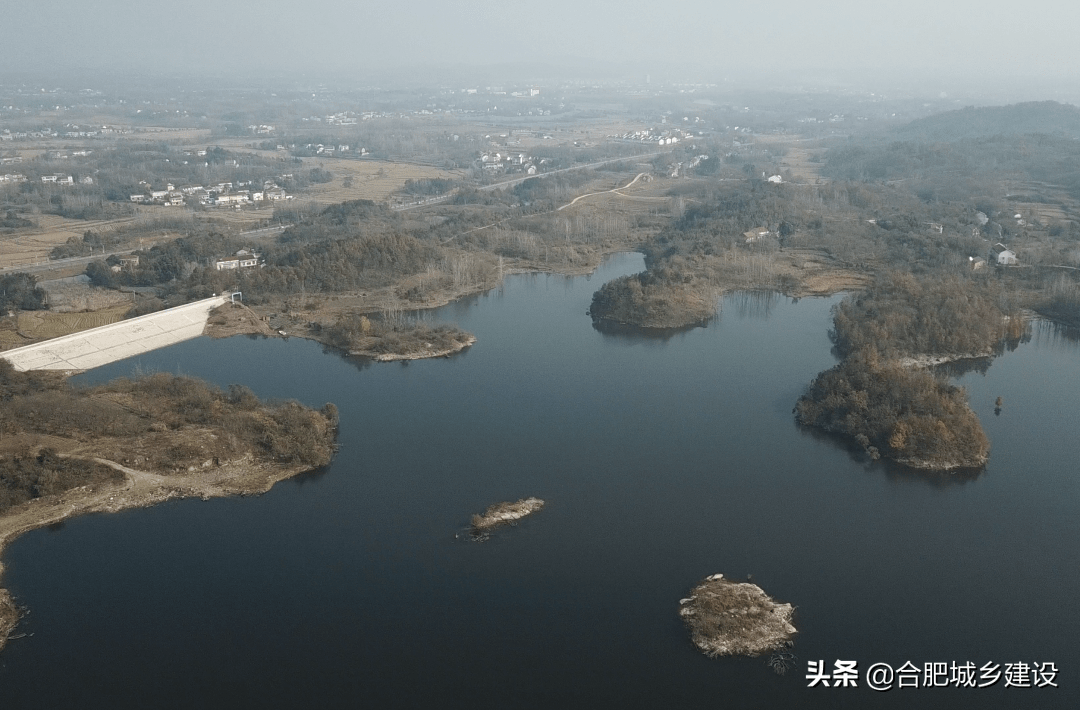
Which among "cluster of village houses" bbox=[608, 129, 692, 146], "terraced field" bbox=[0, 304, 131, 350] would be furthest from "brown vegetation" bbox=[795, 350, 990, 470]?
"cluster of village houses" bbox=[608, 129, 692, 146]

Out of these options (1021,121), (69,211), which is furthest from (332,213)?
(1021,121)

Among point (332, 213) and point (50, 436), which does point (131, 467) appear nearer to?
point (50, 436)

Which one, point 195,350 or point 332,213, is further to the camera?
point 332,213

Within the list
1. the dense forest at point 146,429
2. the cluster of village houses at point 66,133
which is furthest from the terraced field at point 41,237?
the cluster of village houses at point 66,133

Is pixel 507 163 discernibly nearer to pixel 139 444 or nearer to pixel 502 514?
pixel 139 444

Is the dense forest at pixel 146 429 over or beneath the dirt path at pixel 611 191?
beneath

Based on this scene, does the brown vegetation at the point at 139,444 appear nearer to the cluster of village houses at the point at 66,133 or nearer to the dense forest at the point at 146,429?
the dense forest at the point at 146,429
